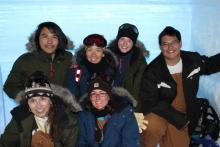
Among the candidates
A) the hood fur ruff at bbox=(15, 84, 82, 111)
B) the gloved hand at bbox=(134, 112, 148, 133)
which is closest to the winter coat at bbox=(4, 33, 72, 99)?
the hood fur ruff at bbox=(15, 84, 82, 111)

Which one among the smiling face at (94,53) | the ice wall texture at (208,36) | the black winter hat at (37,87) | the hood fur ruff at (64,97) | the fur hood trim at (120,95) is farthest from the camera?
the ice wall texture at (208,36)

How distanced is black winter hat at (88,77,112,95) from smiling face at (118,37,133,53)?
42 centimetres

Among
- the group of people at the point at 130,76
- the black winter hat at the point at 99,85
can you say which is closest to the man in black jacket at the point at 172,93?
the group of people at the point at 130,76

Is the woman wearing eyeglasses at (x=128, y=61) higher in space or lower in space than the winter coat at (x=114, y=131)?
higher

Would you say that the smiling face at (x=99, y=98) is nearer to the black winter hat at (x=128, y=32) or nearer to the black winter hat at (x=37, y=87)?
the black winter hat at (x=37, y=87)

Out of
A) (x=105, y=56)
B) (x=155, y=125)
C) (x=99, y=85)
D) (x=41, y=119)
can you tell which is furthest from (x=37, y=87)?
(x=155, y=125)

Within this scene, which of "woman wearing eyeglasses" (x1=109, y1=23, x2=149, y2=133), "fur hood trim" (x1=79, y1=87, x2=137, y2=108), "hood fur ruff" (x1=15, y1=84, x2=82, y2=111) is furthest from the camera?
"woman wearing eyeglasses" (x1=109, y1=23, x2=149, y2=133)

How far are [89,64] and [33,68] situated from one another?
0.39 m

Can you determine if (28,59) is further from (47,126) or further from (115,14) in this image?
(115,14)

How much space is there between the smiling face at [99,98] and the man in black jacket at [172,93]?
45cm

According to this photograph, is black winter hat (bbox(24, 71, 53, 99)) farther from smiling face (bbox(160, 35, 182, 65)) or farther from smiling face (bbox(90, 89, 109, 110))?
smiling face (bbox(160, 35, 182, 65))

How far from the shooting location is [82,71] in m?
2.59

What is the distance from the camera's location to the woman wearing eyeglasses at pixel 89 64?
256 cm

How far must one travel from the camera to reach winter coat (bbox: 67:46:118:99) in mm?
2582
